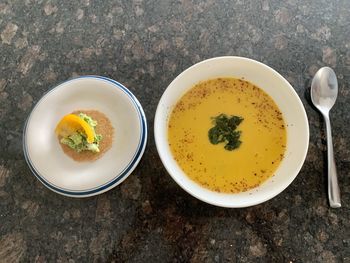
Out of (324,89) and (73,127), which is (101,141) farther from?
(324,89)

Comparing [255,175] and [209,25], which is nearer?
[255,175]

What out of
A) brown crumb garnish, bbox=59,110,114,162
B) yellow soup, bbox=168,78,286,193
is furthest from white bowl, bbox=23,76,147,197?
yellow soup, bbox=168,78,286,193

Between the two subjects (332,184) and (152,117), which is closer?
(332,184)

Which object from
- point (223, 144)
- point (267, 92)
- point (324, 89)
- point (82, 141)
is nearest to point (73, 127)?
point (82, 141)

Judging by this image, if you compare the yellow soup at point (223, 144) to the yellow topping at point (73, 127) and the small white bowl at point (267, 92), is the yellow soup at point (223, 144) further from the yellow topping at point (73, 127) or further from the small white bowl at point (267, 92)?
the yellow topping at point (73, 127)

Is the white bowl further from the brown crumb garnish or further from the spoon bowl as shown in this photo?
the spoon bowl

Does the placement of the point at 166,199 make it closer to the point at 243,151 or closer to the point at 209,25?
the point at 243,151

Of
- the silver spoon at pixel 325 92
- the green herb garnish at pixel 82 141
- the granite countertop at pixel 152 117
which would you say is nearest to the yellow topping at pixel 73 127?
the green herb garnish at pixel 82 141

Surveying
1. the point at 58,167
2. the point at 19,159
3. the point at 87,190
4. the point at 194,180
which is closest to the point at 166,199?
the point at 194,180
